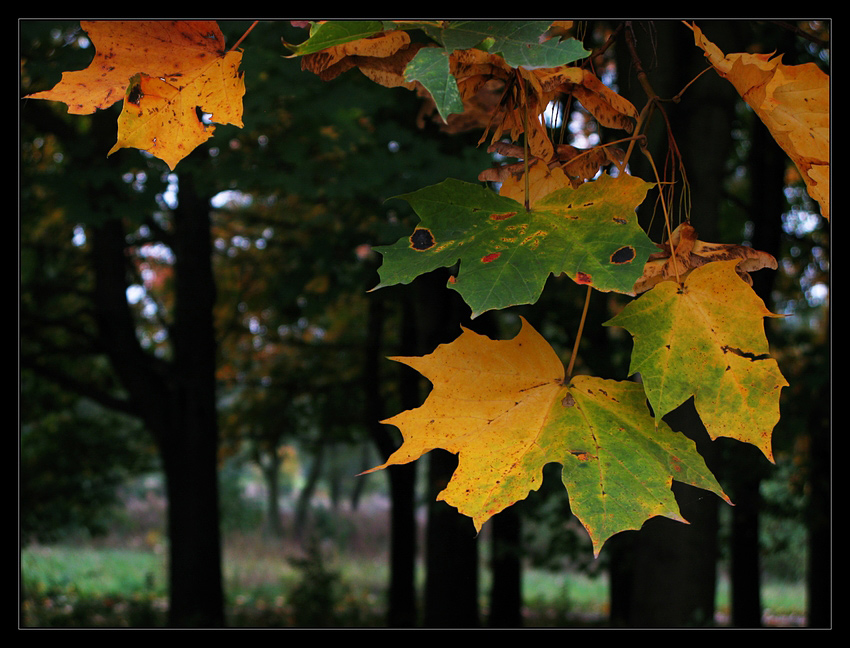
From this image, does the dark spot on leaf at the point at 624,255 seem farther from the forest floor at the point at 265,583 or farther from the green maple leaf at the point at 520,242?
the forest floor at the point at 265,583

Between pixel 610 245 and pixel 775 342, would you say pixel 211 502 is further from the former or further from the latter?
pixel 610 245

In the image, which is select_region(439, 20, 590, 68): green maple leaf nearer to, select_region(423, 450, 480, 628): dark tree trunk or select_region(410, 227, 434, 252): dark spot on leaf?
select_region(410, 227, 434, 252): dark spot on leaf

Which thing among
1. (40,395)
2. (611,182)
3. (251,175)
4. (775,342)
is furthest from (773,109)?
(40,395)

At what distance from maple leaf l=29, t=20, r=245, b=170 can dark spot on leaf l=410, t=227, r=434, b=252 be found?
35cm

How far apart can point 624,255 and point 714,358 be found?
213 mm

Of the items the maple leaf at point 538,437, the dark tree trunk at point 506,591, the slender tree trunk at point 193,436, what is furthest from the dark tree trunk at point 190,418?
the maple leaf at point 538,437

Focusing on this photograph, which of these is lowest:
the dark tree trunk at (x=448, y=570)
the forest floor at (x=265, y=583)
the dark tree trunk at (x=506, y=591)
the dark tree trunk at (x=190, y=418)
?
the forest floor at (x=265, y=583)

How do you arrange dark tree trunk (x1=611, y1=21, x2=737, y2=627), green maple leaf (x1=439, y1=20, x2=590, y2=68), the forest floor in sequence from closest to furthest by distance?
green maple leaf (x1=439, y1=20, x2=590, y2=68), dark tree trunk (x1=611, y1=21, x2=737, y2=627), the forest floor

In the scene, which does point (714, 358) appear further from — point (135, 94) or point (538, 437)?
point (135, 94)

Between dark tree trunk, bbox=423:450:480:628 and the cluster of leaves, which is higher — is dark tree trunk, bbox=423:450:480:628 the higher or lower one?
the lower one

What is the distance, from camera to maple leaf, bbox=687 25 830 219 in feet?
3.39

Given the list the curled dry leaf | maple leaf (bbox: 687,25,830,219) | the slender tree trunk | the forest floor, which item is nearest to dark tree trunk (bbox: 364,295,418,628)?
the forest floor

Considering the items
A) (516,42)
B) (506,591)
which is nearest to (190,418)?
(506,591)

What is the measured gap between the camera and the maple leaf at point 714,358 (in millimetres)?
971
